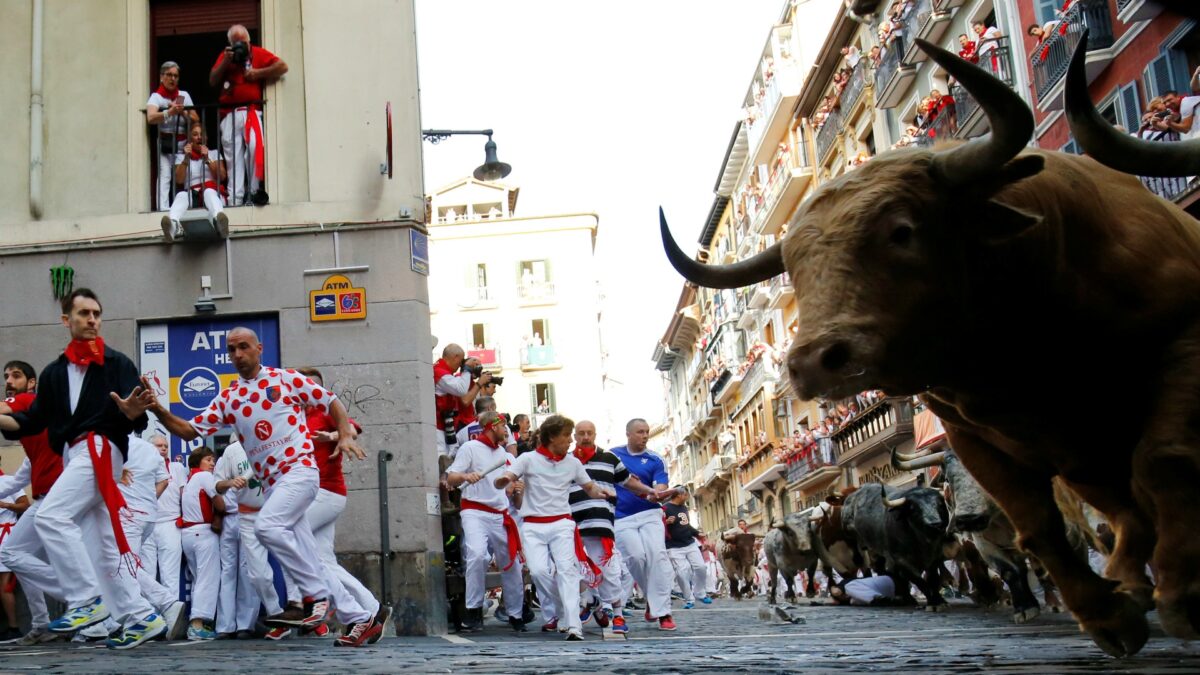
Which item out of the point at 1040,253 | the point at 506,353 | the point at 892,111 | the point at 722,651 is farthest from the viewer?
the point at 506,353

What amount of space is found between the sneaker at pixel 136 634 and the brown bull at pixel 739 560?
29026 mm

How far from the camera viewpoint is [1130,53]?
81.3ft

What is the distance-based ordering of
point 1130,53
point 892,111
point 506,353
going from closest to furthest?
point 1130,53, point 892,111, point 506,353

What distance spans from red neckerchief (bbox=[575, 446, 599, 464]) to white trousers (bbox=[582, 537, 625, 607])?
86cm

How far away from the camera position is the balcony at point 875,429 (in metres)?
41.7

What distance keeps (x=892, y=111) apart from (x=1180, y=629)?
38300 millimetres

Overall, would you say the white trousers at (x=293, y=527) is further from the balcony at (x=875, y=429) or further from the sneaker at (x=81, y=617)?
the balcony at (x=875, y=429)

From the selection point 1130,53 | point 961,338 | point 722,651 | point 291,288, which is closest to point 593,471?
point 291,288

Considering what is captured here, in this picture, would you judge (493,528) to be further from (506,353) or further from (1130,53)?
(506,353)

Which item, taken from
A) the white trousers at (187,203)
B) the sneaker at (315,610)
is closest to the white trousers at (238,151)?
the white trousers at (187,203)

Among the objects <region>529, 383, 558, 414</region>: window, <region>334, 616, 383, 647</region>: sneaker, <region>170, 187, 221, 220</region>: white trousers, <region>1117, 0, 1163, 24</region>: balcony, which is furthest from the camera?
<region>529, 383, 558, 414</region>: window

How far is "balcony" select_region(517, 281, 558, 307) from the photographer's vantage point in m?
72.3

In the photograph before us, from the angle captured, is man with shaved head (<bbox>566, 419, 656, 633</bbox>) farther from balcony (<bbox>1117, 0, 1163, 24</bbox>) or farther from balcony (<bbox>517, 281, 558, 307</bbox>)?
balcony (<bbox>517, 281, 558, 307</bbox>)

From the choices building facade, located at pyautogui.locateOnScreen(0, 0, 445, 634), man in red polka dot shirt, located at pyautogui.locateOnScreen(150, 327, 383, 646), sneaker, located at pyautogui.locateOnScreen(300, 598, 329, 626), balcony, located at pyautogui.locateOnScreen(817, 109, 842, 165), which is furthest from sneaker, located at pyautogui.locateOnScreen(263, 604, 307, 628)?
balcony, located at pyautogui.locateOnScreen(817, 109, 842, 165)
